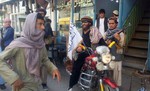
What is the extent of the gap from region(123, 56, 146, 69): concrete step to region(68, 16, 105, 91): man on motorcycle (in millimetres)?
2611

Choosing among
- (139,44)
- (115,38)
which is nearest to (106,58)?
(115,38)

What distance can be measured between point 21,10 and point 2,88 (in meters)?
13.2

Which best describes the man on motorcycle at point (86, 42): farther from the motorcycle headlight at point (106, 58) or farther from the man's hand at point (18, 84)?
the man's hand at point (18, 84)

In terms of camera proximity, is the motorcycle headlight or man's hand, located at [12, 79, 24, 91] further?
the motorcycle headlight

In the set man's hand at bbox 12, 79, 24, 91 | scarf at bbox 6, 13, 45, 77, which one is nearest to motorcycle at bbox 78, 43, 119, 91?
scarf at bbox 6, 13, 45, 77

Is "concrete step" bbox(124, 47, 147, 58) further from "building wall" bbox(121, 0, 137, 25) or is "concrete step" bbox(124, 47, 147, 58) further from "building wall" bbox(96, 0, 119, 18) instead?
"building wall" bbox(96, 0, 119, 18)

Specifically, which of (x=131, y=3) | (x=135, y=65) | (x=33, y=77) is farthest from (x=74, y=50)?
(x=131, y=3)

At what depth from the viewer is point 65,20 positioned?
34.7ft

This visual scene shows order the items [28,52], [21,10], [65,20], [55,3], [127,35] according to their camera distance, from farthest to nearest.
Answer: [21,10]
[55,3]
[65,20]
[127,35]
[28,52]

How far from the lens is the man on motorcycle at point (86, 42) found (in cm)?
488

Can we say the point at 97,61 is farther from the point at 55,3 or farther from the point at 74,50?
the point at 55,3

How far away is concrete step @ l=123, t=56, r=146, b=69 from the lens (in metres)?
7.15

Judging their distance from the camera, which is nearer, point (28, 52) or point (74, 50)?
point (28, 52)

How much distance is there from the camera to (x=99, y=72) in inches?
170
